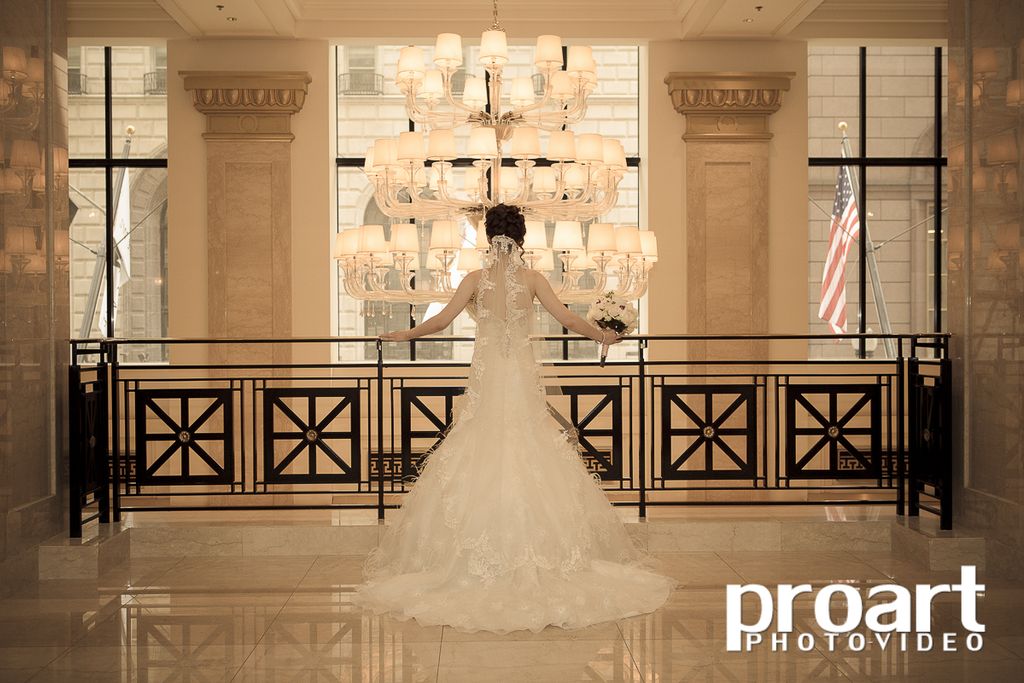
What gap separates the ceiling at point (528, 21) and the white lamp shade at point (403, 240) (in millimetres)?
3353

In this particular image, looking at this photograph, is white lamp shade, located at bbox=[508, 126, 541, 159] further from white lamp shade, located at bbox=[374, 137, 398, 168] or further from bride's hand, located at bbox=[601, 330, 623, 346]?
bride's hand, located at bbox=[601, 330, 623, 346]

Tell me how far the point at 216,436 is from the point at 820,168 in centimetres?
883

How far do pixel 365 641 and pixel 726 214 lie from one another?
6.73m


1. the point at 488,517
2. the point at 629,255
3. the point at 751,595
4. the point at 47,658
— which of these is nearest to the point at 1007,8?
the point at 629,255

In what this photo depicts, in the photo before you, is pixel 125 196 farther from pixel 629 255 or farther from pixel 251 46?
pixel 629 255

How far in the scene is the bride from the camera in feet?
15.1

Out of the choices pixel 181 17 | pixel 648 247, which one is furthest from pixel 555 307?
pixel 181 17

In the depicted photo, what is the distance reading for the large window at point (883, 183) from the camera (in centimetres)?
1213

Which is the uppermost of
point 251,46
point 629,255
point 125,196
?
point 251,46

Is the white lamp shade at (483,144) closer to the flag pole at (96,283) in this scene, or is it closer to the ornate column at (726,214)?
the ornate column at (726,214)

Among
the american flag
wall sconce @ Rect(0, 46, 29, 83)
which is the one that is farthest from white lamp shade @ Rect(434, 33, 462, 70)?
the american flag

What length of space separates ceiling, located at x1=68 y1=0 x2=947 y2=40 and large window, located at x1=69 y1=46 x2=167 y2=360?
7.69 feet

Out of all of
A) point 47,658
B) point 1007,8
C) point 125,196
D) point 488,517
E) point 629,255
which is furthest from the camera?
point 125,196

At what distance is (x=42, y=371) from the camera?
5891 millimetres
